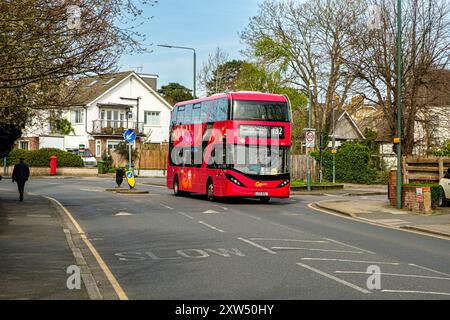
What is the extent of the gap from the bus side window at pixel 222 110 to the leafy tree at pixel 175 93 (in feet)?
206

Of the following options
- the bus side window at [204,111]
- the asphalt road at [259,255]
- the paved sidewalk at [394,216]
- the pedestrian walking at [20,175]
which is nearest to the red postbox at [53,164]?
the pedestrian walking at [20,175]

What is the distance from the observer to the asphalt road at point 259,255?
30.7ft

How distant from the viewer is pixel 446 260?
12844mm

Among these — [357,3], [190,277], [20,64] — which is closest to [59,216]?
[20,64]

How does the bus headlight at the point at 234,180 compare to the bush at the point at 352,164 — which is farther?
the bush at the point at 352,164

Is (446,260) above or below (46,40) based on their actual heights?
below

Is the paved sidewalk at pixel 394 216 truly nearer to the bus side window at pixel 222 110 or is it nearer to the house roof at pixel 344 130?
the bus side window at pixel 222 110

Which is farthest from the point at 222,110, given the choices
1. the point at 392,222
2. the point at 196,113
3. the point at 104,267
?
the point at 104,267

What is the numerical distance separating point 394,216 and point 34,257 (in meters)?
13.9

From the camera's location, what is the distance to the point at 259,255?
12703 millimetres

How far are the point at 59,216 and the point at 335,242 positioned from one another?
9.16 meters

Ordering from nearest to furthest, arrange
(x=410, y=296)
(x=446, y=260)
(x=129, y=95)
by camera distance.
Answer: (x=410, y=296), (x=446, y=260), (x=129, y=95)

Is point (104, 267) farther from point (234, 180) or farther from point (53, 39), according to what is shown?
point (234, 180)

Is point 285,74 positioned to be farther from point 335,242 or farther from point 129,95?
point 335,242
